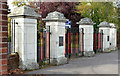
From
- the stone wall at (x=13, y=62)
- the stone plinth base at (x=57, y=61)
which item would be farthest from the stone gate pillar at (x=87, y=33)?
the stone wall at (x=13, y=62)

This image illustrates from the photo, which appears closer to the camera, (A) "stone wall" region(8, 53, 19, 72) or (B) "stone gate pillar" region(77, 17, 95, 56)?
(A) "stone wall" region(8, 53, 19, 72)

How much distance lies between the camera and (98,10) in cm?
1958

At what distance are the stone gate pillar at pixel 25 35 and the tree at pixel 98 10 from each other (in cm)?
1263

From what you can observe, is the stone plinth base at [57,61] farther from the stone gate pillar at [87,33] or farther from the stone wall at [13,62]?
the stone gate pillar at [87,33]

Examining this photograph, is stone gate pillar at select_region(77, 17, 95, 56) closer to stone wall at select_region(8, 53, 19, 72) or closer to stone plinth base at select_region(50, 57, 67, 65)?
stone plinth base at select_region(50, 57, 67, 65)

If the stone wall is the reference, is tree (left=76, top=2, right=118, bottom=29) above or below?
above

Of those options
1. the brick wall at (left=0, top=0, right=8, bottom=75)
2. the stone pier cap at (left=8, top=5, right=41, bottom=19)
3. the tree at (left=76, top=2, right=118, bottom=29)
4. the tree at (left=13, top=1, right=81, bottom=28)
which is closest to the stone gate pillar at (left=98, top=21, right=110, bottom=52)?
the tree at (left=76, top=2, right=118, bottom=29)

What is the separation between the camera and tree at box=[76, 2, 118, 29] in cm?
1902

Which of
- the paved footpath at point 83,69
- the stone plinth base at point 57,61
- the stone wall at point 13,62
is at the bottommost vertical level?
the paved footpath at point 83,69

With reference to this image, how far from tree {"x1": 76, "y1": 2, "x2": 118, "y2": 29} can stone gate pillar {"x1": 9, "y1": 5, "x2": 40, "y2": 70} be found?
12.6 meters

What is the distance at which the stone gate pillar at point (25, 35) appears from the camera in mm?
6918

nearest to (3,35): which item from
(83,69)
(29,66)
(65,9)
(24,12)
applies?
(24,12)

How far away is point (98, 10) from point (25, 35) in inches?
556

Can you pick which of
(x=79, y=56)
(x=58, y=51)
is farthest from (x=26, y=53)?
(x=79, y=56)
